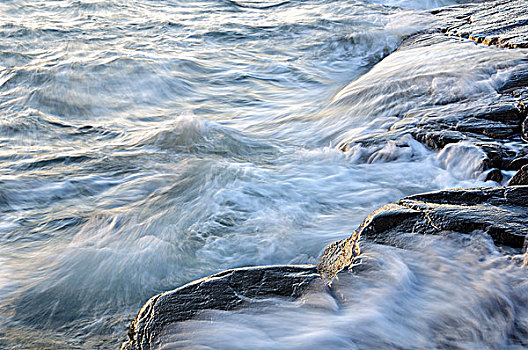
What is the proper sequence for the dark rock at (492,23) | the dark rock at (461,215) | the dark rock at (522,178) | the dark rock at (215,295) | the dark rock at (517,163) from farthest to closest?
the dark rock at (492,23) < the dark rock at (517,163) < the dark rock at (522,178) < the dark rock at (461,215) < the dark rock at (215,295)

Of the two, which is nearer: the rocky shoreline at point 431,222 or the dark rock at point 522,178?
the rocky shoreline at point 431,222

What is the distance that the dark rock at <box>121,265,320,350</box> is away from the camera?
6.91 feet

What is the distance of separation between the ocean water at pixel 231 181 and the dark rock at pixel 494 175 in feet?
0.25

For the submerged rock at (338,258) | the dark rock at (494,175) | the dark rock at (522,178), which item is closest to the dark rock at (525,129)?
the dark rock at (494,175)

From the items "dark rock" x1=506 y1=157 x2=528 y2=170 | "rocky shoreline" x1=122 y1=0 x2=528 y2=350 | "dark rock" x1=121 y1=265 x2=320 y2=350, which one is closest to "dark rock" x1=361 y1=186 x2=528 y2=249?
"rocky shoreline" x1=122 y1=0 x2=528 y2=350

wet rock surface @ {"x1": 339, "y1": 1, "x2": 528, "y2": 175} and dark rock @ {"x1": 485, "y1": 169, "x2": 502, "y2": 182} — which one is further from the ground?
wet rock surface @ {"x1": 339, "y1": 1, "x2": 528, "y2": 175}

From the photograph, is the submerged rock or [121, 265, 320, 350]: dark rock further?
the submerged rock

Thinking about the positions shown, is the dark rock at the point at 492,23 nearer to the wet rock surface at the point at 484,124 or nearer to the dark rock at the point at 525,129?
the wet rock surface at the point at 484,124

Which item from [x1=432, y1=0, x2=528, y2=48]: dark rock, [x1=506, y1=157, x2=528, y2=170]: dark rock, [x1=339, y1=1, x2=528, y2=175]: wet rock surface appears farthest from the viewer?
[x1=432, y1=0, x2=528, y2=48]: dark rock

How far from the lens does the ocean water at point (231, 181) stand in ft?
A: 7.05

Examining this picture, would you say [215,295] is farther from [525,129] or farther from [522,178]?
[525,129]

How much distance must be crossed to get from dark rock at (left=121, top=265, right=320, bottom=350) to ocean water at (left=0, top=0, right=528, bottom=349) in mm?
81

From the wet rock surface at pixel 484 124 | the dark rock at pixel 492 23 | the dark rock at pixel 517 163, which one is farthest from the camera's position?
the dark rock at pixel 492 23

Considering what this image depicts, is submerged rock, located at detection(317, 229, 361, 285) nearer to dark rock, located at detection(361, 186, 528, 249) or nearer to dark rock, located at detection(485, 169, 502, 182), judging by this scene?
dark rock, located at detection(361, 186, 528, 249)
